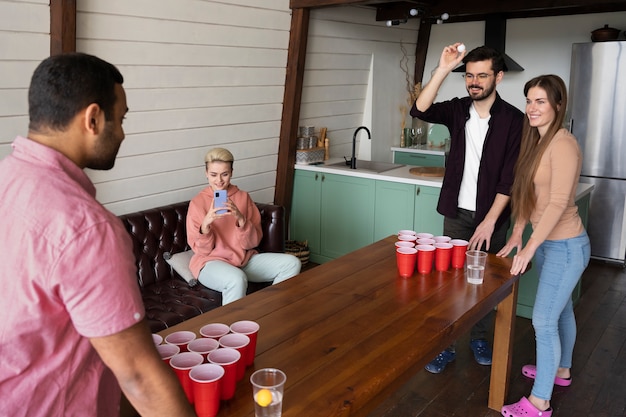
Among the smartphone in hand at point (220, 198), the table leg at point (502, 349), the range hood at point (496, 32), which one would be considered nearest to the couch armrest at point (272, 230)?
the smartphone in hand at point (220, 198)

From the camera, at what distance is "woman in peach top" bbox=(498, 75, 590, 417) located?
2.62 metres

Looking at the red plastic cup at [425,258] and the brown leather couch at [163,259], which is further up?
the red plastic cup at [425,258]

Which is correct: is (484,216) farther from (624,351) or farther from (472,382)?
(624,351)

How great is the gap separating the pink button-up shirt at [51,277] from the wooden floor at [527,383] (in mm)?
2053

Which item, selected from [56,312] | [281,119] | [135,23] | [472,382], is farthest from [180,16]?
[56,312]

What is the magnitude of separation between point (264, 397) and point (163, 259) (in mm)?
2462

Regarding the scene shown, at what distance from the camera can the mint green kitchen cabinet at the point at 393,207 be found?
4762mm

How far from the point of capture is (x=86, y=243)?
1.05 m

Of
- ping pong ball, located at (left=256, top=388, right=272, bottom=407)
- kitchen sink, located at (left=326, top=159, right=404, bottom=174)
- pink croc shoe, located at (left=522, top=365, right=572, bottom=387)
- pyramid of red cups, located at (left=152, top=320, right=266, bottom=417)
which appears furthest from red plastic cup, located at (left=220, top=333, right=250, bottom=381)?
kitchen sink, located at (left=326, top=159, right=404, bottom=174)

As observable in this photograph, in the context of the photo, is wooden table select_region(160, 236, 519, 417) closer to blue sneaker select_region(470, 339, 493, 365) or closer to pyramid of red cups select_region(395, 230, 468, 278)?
pyramid of red cups select_region(395, 230, 468, 278)

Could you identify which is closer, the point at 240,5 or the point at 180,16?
the point at 180,16

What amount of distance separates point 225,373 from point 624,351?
3.02 metres

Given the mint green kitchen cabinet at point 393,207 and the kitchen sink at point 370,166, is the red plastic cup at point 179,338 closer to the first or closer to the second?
the mint green kitchen cabinet at point 393,207

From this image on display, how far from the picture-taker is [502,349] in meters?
2.86
